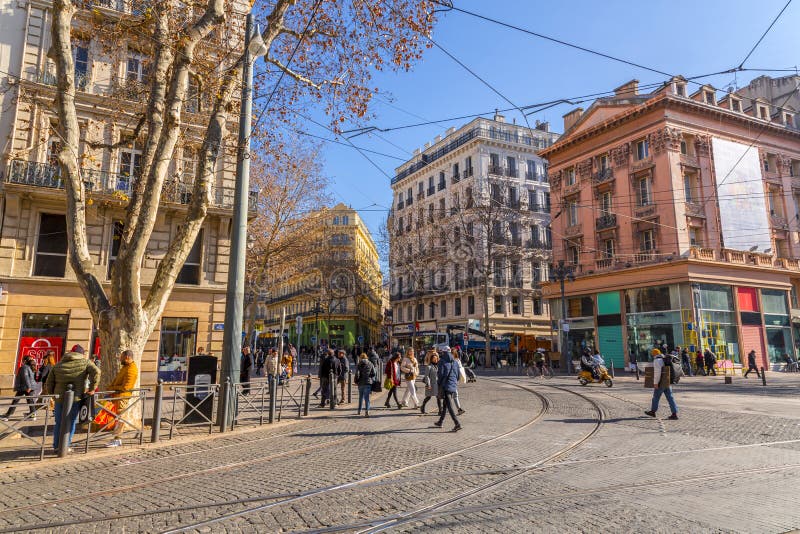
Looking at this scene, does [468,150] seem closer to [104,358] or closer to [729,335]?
[729,335]

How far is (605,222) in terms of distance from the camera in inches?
1223

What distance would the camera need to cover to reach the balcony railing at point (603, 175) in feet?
102

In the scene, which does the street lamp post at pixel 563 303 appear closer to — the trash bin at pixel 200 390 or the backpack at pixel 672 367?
the backpack at pixel 672 367

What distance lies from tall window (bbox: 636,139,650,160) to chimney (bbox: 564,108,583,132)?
7249 mm

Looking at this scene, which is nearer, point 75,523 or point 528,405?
point 75,523

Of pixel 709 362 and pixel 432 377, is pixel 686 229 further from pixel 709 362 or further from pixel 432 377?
pixel 432 377

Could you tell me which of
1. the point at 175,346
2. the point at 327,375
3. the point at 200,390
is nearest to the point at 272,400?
the point at 200,390

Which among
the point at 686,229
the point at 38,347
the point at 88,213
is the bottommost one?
the point at 38,347

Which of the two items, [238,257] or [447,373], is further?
[238,257]

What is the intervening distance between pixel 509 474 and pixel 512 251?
37.3m

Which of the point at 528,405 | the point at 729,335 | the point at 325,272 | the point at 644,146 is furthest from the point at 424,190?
the point at 528,405

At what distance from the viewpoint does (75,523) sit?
14.7ft

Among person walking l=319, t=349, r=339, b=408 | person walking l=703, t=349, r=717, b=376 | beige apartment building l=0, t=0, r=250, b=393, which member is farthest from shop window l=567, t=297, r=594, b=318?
person walking l=319, t=349, r=339, b=408

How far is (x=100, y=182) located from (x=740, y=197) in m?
33.9
